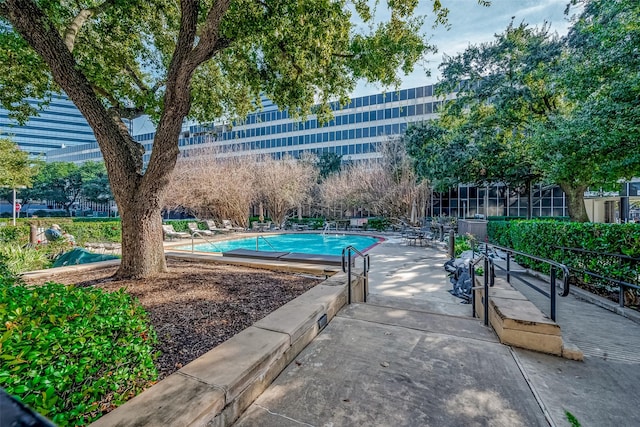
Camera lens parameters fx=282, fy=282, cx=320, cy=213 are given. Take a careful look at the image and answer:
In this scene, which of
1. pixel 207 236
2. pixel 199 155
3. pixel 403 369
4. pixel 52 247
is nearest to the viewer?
pixel 403 369

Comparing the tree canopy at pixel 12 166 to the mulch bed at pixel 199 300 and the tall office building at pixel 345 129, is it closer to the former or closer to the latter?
the tall office building at pixel 345 129

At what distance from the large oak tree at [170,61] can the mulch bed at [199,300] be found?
0.85 m

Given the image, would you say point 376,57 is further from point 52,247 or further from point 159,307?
point 52,247

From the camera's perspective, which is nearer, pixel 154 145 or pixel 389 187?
pixel 154 145

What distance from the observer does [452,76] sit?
15125mm

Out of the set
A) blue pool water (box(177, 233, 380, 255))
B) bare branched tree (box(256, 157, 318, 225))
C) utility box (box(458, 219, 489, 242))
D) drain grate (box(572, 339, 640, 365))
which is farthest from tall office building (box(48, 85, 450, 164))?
drain grate (box(572, 339, 640, 365))

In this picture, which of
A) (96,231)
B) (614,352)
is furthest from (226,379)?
(96,231)

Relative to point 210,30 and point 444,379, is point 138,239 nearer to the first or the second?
point 210,30

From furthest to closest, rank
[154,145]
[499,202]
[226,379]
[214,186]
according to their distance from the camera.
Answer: [499,202] → [214,186] → [154,145] → [226,379]

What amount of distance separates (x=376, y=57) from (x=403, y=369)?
22.7ft

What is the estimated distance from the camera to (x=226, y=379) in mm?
2240

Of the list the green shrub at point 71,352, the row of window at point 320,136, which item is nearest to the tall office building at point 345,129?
the row of window at point 320,136

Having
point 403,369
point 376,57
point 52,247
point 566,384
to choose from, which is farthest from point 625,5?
point 52,247

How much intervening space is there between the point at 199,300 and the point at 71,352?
2624 millimetres
